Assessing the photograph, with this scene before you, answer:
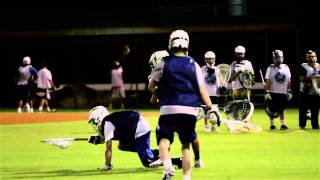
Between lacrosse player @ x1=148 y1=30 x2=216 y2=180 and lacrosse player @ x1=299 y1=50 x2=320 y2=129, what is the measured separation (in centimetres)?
1104

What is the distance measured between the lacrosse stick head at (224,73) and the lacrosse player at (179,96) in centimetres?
1000

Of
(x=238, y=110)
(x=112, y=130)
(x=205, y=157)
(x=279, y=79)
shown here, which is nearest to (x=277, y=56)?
(x=279, y=79)

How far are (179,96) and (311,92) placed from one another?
11.4m

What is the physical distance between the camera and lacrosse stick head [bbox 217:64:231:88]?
19.9 meters

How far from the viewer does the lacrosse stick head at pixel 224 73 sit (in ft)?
65.2

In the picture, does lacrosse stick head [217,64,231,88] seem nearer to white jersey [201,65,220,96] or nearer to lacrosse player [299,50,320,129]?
white jersey [201,65,220,96]

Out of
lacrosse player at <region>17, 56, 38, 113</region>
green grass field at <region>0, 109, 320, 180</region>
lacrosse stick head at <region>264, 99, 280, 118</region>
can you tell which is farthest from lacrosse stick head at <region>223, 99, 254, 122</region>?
lacrosse player at <region>17, 56, 38, 113</region>

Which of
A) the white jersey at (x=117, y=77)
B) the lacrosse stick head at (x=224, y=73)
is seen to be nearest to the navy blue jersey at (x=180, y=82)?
the lacrosse stick head at (x=224, y=73)

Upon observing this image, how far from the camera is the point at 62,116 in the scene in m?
27.3

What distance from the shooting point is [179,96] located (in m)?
9.71

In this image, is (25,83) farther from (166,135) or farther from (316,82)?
(166,135)

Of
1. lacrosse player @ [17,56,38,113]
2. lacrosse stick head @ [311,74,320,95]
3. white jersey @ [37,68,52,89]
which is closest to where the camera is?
lacrosse stick head @ [311,74,320,95]

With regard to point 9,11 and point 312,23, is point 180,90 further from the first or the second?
point 9,11

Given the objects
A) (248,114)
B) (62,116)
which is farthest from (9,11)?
(248,114)
